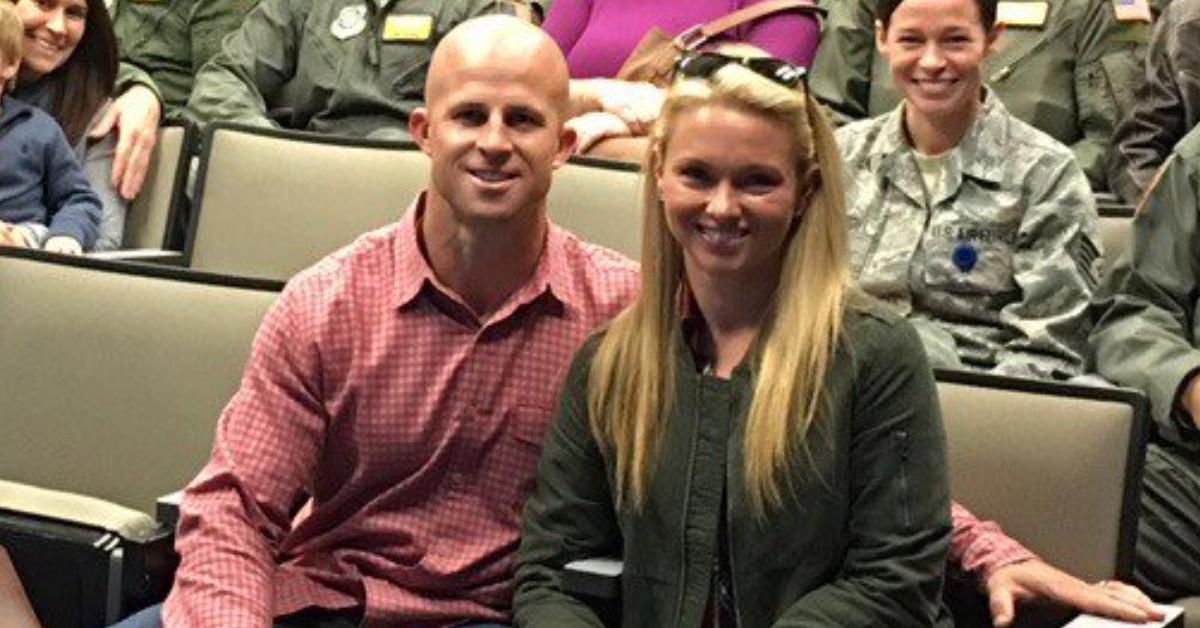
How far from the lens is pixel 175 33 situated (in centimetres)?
522

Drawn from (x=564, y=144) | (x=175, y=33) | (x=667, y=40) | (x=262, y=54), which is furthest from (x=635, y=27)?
(x=564, y=144)

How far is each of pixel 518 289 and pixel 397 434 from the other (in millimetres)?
222

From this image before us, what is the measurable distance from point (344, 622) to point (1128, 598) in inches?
34.9

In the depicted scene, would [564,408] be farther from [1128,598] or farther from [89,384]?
[89,384]

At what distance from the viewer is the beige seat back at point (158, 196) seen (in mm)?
4027

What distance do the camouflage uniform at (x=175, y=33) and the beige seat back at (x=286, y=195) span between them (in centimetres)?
151

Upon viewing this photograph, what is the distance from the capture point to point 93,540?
239 cm

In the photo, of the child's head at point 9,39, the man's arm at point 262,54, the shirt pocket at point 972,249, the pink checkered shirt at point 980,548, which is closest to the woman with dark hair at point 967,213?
the shirt pocket at point 972,249

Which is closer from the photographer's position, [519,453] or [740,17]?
[519,453]

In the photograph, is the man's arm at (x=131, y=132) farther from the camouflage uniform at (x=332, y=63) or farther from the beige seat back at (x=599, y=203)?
the beige seat back at (x=599, y=203)

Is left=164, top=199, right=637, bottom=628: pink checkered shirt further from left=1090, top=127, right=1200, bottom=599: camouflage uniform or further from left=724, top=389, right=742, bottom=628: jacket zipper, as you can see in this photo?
left=1090, top=127, right=1200, bottom=599: camouflage uniform

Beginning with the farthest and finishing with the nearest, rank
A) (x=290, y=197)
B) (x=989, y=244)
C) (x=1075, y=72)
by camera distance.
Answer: (x=1075, y=72), (x=290, y=197), (x=989, y=244)

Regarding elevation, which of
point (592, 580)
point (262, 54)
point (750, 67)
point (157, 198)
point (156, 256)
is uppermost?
point (262, 54)

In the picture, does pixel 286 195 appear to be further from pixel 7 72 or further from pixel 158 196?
pixel 7 72
